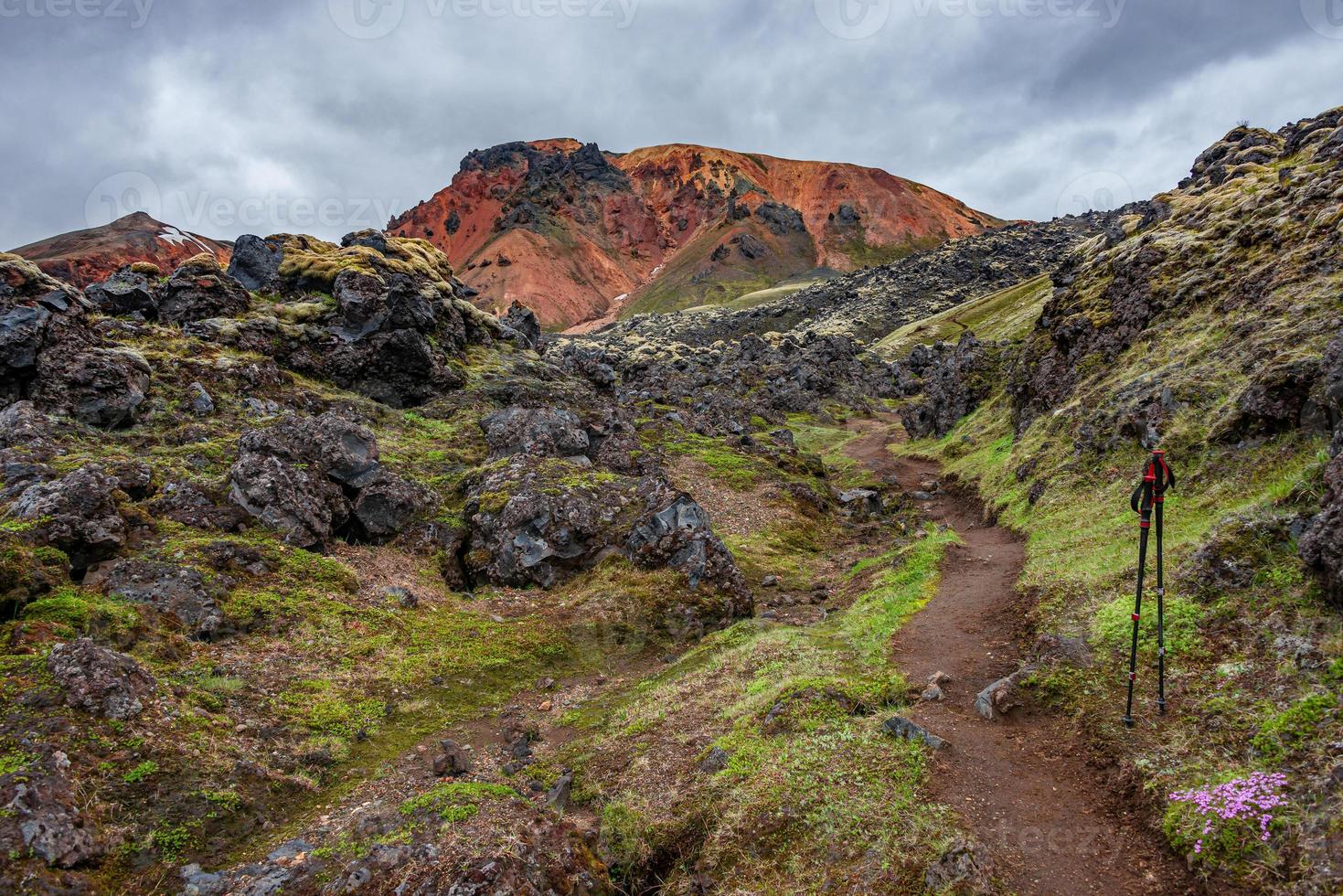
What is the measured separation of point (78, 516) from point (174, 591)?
2753 mm

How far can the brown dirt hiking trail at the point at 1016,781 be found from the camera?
6.90m

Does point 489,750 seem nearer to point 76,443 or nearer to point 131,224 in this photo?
point 76,443

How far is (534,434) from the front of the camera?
28.5m

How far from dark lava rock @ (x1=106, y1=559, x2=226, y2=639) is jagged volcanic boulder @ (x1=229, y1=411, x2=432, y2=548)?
3124 millimetres

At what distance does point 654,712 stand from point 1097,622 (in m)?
8.81

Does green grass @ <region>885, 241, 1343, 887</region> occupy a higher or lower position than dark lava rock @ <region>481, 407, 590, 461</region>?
lower

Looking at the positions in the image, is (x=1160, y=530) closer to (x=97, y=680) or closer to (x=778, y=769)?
(x=778, y=769)

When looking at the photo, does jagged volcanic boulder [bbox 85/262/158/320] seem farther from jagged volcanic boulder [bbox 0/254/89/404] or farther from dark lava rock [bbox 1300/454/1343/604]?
dark lava rock [bbox 1300/454/1343/604]

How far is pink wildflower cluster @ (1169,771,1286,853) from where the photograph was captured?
6430 millimetres

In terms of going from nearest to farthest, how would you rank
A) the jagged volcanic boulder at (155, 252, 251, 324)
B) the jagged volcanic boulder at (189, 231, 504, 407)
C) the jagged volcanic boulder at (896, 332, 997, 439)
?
the jagged volcanic boulder at (155, 252, 251, 324) → the jagged volcanic boulder at (189, 231, 504, 407) → the jagged volcanic boulder at (896, 332, 997, 439)

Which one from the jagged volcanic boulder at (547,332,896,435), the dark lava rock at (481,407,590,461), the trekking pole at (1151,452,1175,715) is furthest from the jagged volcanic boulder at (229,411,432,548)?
the jagged volcanic boulder at (547,332,896,435)

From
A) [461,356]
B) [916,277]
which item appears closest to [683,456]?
[461,356]

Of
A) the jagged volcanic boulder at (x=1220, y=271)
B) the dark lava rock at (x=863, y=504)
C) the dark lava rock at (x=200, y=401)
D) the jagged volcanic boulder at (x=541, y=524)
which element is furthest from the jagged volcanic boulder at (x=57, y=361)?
the jagged volcanic boulder at (x=1220, y=271)

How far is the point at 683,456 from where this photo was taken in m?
34.1
